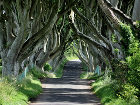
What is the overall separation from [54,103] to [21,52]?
534cm

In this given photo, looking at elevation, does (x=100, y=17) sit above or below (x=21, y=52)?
above

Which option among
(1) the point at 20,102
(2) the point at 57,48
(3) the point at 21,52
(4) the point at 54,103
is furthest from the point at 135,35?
(2) the point at 57,48

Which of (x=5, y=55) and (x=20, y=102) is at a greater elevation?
(x=5, y=55)

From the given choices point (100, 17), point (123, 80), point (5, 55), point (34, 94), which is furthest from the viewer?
point (100, 17)

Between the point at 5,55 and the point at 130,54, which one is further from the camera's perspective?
the point at 5,55

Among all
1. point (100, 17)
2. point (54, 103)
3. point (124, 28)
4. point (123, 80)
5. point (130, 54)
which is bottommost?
point (54, 103)

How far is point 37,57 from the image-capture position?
31891 mm

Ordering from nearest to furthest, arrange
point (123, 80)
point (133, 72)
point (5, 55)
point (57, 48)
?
1. point (133, 72)
2. point (123, 80)
3. point (5, 55)
4. point (57, 48)

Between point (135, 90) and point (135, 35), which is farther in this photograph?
point (135, 35)

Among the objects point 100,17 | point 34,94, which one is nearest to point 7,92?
point 34,94

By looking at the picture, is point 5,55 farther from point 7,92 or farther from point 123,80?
point 123,80

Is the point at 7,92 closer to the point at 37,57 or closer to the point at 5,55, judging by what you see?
the point at 5,55

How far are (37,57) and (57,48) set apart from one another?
2.24m

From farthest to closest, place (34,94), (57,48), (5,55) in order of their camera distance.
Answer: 1. (57,48)
2. (5,55)
3. (34,94)
